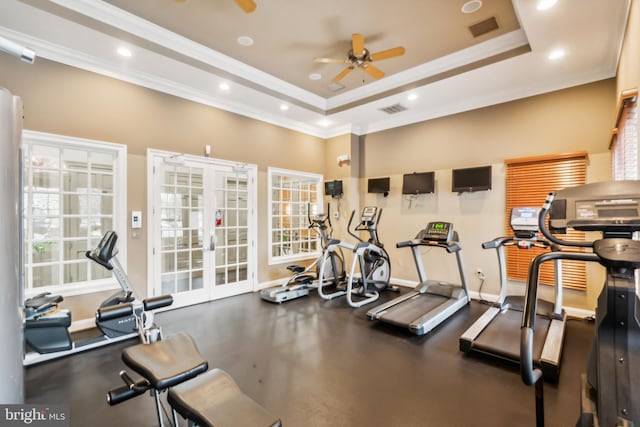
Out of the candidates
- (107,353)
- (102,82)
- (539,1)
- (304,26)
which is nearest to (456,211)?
(539,1)

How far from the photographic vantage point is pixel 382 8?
3.44 m

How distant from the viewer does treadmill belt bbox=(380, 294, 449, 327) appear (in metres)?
Answer: 3.93

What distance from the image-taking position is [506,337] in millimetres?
3350

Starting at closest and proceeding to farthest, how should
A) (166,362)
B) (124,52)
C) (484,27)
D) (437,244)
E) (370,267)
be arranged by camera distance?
(166,362) < (484,27) < (124,52) < (437,244) < (370,267)

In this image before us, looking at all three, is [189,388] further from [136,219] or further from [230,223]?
[230,223]

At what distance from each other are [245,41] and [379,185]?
3.84 meters

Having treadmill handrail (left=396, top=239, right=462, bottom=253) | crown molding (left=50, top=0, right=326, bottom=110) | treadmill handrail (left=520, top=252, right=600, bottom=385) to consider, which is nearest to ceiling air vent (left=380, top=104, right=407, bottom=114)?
crown molding (left=50, top=0, right=326, bottom=110)

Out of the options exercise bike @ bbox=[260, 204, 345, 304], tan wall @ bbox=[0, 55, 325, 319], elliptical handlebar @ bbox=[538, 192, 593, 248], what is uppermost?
tan wall @ bbox=[0, 55, 325, 319]

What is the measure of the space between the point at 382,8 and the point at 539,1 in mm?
1564

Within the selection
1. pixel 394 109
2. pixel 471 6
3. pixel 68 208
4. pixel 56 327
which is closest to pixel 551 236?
pixel 471 6

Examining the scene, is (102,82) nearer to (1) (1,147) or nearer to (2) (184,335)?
(1) (1,147)

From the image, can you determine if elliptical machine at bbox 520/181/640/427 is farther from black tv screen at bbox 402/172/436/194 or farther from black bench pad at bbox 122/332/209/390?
black tv screen at bbox 402/172/436/194

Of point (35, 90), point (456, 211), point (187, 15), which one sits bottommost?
point (456, 211)

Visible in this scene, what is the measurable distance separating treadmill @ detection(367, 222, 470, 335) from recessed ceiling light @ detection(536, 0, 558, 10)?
2.84 m
